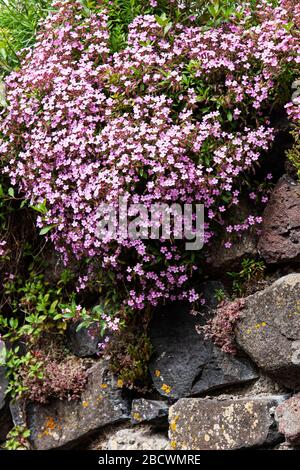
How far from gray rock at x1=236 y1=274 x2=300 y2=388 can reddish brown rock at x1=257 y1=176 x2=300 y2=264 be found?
16cm

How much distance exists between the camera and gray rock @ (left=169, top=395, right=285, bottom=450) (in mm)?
3312

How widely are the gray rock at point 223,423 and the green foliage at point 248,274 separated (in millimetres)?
669

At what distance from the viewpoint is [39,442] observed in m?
4.05

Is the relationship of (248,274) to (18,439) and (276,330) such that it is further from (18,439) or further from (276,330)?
(18,439)

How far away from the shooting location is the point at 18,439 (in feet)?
13.6

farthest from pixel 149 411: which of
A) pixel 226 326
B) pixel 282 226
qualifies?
pixel 282 226

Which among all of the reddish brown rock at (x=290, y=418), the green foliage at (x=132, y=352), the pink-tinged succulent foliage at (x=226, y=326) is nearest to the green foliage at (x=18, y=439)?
the green foliage at (x=132, y=352)

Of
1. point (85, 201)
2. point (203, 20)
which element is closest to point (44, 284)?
point (85, 201)

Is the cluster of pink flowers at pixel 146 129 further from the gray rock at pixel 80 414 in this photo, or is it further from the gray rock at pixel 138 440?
the gray rock at pixel 138 440

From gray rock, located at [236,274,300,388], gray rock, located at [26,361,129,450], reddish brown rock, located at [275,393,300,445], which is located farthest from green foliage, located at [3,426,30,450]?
reddish brown rock, located at [275,393,300,445]

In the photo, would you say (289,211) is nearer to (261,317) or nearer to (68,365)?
(261,317)

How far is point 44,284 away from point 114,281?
2.59 ft

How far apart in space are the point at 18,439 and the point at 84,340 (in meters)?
0.83

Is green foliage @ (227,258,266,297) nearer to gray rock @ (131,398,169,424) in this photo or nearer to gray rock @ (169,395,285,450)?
gray rock @ (169,395,285,450)
